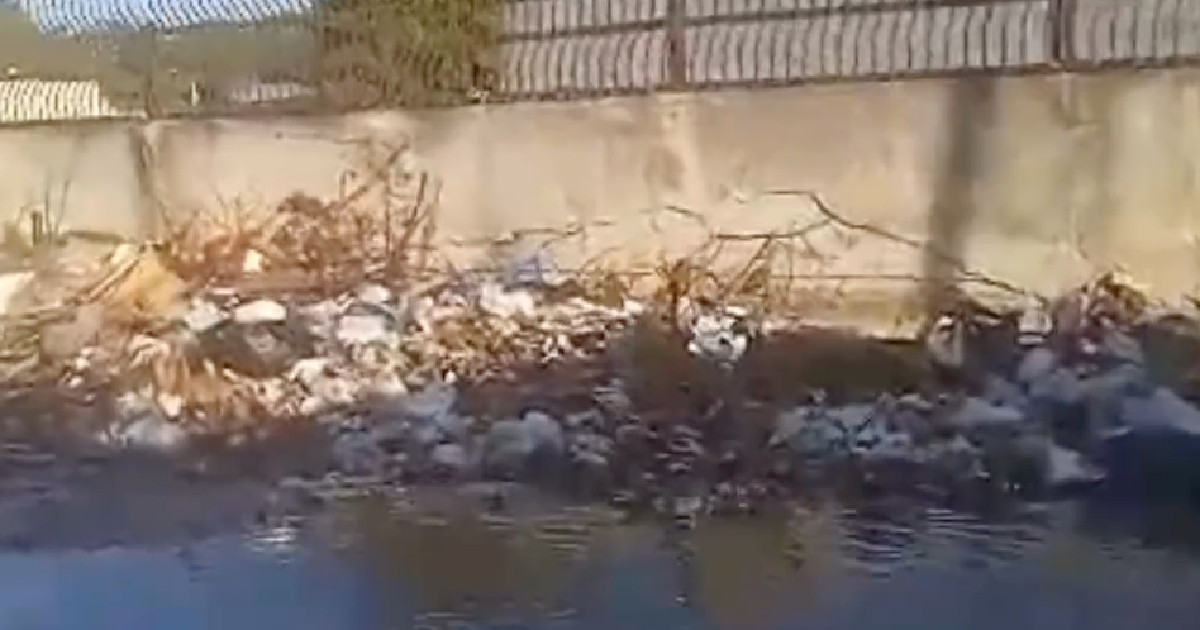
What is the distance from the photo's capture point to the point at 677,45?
646cm

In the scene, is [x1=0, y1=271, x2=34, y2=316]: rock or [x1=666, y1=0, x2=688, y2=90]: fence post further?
[x1=0, y1=271, x2=34, y2=316]: rock

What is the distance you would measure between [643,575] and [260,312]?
2.77m

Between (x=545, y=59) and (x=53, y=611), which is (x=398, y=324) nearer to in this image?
(x=545, y=59)

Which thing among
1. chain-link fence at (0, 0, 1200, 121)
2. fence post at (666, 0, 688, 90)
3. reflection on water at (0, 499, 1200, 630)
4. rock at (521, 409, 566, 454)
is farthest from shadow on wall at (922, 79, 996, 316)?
rock at (521, 409, 566, 454)

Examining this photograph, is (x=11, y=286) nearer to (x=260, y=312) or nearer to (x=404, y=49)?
(x=260, y=312)

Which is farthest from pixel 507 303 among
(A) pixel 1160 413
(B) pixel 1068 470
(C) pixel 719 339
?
(A) pixel 1160 413

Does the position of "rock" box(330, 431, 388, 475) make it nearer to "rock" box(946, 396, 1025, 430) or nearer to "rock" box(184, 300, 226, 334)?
"rock" box(184, 300, 226, 334)

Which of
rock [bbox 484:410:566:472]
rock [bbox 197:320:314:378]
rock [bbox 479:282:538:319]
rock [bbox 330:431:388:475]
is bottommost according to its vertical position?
rock [bbox 330:431:388:475]

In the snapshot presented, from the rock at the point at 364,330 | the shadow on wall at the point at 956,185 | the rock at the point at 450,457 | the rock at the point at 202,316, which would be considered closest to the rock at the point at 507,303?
the rock at the point at 364,330

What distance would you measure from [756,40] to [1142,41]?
4.61 ft

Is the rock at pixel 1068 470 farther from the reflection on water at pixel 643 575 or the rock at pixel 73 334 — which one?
the rock at pixel 73 334

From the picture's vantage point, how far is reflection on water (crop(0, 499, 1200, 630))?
4227 millimetres

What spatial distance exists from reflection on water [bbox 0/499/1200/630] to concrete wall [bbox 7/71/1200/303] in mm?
1183

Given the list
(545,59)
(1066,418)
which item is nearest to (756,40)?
(545,59)
